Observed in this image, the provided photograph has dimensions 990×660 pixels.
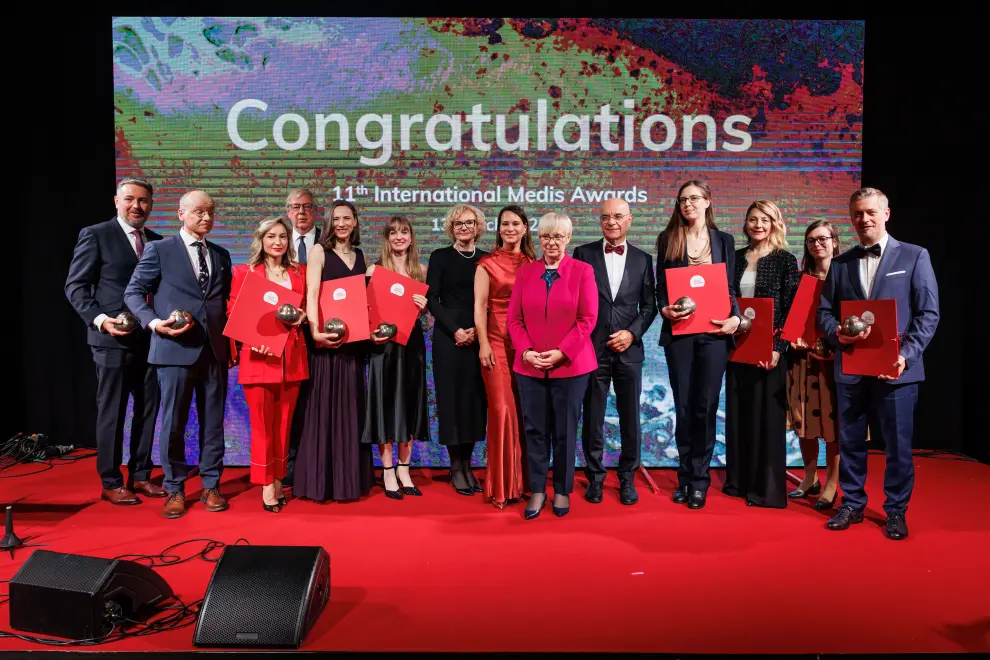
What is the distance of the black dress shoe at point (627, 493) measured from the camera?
449 centimetres

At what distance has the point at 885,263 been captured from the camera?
12.7 feet

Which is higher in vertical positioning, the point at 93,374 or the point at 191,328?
the point at 191,328

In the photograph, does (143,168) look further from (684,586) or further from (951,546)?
(951,546)

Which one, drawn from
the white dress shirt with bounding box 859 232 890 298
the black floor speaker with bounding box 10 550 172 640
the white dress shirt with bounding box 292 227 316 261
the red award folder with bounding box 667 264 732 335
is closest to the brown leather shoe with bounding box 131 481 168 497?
the white dress shirt with bounding box 292 227 316 261

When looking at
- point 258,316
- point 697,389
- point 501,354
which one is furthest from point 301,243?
point 697,389

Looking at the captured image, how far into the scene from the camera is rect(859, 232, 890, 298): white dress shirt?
3.90 m

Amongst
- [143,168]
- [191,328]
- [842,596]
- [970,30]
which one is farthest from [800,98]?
[143,168]

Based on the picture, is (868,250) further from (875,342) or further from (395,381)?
(395,381)

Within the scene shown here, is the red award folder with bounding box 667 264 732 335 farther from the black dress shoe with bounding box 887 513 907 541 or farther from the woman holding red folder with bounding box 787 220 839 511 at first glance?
the black dress shoe with bounding box 887 513 907 541

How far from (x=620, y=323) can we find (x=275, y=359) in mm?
2132

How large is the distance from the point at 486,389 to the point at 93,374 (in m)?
3.73

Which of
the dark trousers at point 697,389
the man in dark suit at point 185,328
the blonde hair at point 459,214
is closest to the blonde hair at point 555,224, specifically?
the blonde hair at point 459,214

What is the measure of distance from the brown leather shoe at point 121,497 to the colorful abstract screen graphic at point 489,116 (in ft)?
3.71

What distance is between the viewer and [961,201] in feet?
19.6
